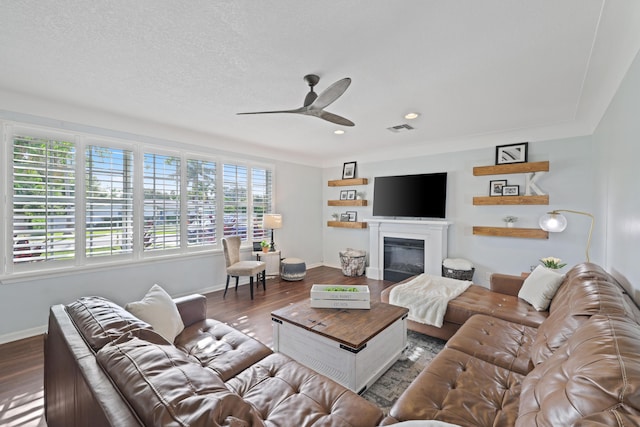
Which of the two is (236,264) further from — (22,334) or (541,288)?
(541,288)

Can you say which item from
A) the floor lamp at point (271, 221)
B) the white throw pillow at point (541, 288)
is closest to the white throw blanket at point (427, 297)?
the white throw pillow at point (541, 288)

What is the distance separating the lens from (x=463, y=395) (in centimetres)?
135

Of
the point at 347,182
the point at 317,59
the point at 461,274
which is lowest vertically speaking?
the point at 461,274

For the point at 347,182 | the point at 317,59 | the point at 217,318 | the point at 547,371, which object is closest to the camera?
the point at 547,371

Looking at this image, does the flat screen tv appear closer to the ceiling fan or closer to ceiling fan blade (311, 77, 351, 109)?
the ceiling fan

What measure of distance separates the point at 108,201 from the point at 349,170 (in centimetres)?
428

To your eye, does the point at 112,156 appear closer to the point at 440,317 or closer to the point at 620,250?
the point at 440,317

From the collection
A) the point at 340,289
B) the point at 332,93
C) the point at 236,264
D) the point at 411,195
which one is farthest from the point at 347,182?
the point at 332,93

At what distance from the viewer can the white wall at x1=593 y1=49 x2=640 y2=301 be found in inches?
70.6

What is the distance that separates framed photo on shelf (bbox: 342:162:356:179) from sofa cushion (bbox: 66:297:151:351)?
197 inches

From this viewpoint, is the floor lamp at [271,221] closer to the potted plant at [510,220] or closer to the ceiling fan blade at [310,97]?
the ceiling fan blade at [310,97]

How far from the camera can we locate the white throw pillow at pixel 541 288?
2.38 meters

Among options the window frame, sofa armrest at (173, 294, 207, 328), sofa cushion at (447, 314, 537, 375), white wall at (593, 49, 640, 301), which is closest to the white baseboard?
the window frame

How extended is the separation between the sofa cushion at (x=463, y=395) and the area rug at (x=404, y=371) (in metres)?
0.56
